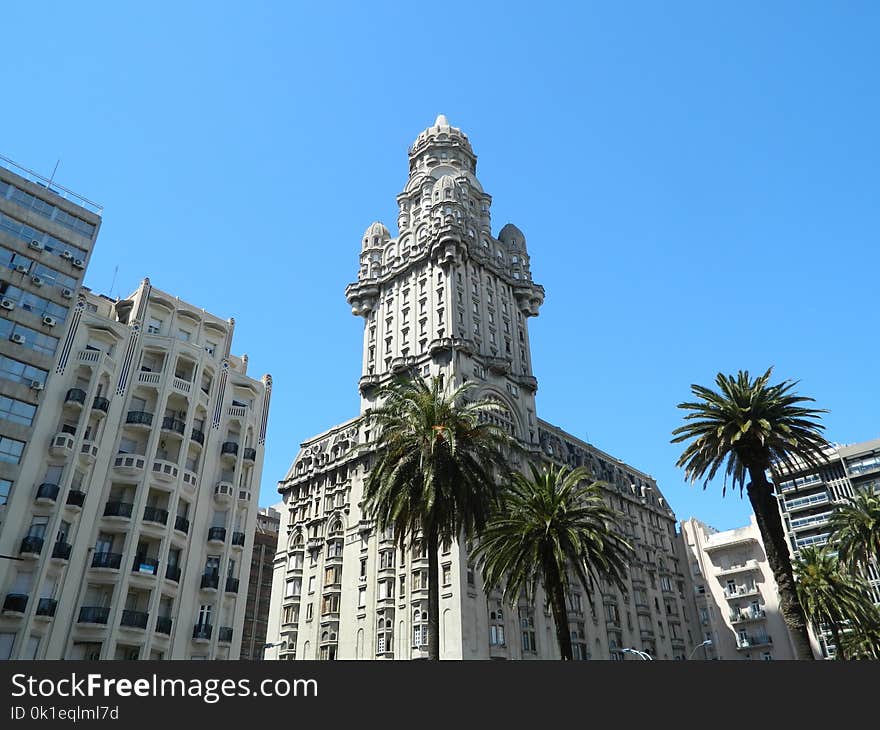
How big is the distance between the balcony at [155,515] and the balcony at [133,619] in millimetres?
5057

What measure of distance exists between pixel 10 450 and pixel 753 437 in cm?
4066

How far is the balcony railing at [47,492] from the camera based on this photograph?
3594 cm

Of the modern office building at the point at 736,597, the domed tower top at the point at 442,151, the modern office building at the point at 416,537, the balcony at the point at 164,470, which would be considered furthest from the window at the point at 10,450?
the modern office building at the point at 736,597

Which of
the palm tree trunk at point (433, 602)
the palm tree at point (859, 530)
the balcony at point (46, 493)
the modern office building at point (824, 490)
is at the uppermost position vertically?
the modern office building at point (824, 490)

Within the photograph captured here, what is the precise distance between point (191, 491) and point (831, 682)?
1417 inches

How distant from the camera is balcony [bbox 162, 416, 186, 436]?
43.1 m

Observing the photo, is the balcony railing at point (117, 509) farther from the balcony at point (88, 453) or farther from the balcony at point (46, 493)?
the balcony at point (46, 493)

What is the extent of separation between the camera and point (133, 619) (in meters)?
36.7

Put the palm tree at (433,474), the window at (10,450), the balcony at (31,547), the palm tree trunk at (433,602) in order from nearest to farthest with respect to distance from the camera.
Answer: the palm tree trunk at (433,602) < the balcony at (31,547) < the palm tree at (433,474) < the window at (10,450)

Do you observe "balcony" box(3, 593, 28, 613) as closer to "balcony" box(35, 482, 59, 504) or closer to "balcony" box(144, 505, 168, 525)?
"balcony" box(35, 482, 59, 504)

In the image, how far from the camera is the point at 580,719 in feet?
56.5

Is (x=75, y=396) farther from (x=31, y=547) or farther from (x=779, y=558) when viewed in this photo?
(x=779, y=558)

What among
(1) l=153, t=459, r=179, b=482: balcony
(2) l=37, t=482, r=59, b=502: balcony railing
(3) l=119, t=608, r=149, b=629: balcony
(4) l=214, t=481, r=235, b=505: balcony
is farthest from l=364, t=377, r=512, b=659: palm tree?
(2) l=37, t=482, r=59, b=502: balcony railing

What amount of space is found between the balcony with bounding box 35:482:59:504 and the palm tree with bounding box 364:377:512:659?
16.7 m
